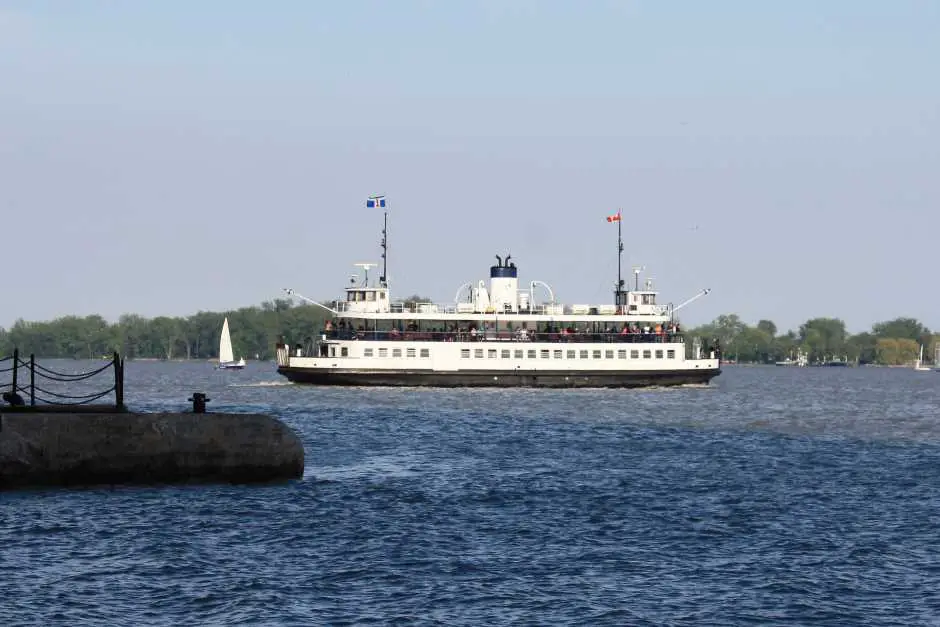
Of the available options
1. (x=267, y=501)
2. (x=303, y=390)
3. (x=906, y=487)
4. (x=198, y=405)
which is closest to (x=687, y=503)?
(x=906, y=487)

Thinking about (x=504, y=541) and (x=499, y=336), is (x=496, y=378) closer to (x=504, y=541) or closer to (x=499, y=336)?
(x=499, y=336)

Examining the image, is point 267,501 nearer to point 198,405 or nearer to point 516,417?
point 198,405

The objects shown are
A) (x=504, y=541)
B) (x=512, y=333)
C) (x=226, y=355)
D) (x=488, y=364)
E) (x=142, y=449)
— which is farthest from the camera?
(x=226, y=355)

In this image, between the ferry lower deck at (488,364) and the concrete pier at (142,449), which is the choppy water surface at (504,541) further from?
the ferry lower deck at (488,364)

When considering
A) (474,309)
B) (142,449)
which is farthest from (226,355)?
(142,449)

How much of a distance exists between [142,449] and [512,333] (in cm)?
7142

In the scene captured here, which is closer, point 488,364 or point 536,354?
point 488,364

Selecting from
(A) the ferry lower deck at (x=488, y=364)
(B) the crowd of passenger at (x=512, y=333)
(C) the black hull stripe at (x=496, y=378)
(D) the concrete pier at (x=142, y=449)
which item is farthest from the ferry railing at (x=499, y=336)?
(D) the concrete pier at (x=142, y=449)

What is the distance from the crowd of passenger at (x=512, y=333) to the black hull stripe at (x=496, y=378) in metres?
2.93

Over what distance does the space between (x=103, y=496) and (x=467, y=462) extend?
16483 millimetres

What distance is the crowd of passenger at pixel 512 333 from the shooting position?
352ft

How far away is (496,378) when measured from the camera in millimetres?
108688

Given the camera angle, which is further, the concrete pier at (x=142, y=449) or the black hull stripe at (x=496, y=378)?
the black hull stripe at (x=496, y=378)

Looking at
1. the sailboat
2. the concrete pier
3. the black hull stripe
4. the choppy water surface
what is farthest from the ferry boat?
the sailboat
